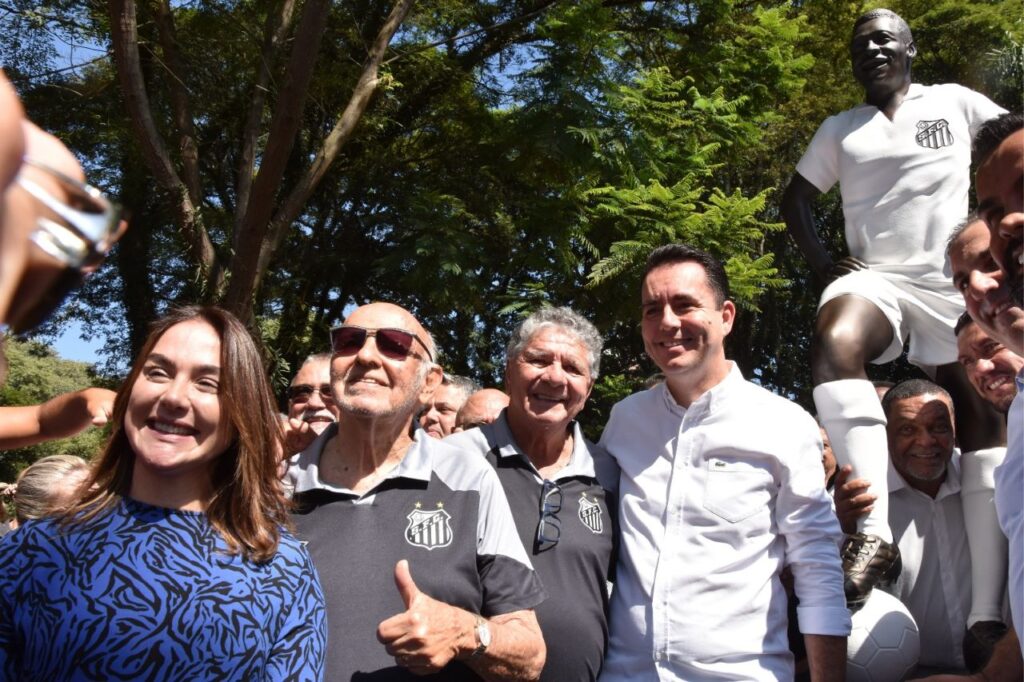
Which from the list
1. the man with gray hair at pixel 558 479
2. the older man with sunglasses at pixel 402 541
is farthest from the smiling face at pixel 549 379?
the older man with sunglasses at pixel 402 541

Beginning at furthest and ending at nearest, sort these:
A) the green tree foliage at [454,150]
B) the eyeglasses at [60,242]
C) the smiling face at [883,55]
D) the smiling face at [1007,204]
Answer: the green tree foliage at [454,150] < the smiling face at [883,55] < the smiling face at [1007,204] < the eyeglasses at [60,242]

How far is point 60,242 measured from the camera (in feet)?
2.24

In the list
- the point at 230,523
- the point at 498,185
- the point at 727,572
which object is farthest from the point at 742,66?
A: the point at 230,523

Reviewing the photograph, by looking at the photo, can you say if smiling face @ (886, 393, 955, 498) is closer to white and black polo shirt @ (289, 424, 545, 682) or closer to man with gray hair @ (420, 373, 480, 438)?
white and black polo shirt @ (289, 424, 545, 682)

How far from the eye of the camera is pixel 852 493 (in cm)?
354

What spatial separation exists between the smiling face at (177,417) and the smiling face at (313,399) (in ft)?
6.45

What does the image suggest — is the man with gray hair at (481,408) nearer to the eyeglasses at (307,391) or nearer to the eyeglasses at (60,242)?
the eyeglasses at (307,391)

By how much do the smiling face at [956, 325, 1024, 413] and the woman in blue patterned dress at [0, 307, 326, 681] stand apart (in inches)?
85.5

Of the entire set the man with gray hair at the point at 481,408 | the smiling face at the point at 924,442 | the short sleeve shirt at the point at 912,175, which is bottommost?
Answer: the smiling face at the point at 924,442

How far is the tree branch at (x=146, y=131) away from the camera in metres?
7.50

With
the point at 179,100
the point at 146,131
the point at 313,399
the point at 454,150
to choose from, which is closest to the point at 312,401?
the point at 313,399

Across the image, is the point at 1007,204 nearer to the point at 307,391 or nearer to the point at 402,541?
the point at 402,541

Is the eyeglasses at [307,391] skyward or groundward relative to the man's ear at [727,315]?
groundward

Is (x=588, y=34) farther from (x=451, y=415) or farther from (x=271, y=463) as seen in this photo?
(x=271, y=463)
